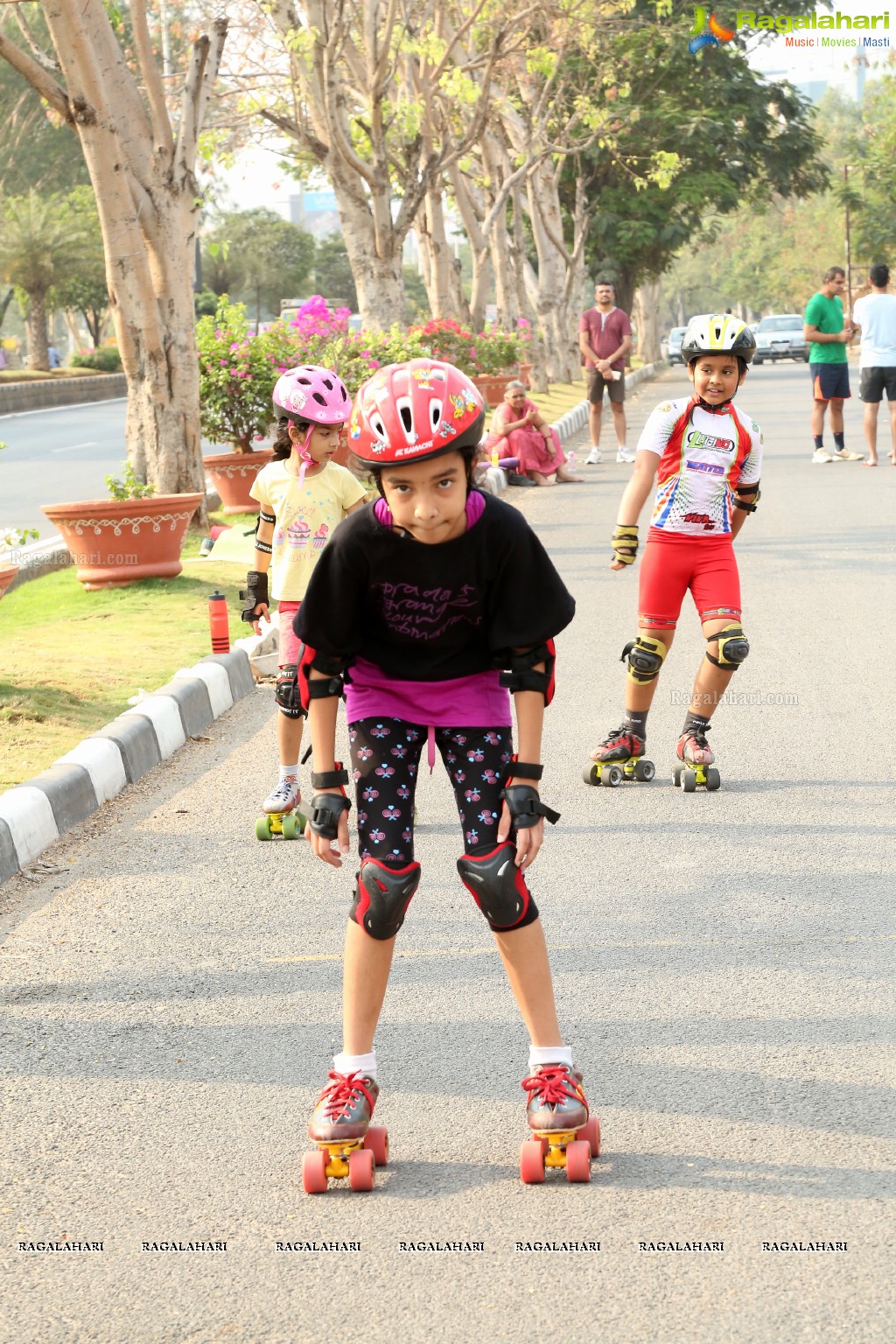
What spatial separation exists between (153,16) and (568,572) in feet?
72.0

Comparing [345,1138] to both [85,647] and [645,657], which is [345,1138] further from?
[85,647]

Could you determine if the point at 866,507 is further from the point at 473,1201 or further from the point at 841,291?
the point at 473,1201

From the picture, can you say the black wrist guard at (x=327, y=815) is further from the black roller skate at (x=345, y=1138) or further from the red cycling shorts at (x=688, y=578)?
the red cycling shorts at (x=688, y=578)

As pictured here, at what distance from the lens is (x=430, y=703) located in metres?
3.61

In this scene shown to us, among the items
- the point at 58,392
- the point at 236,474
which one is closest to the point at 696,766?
the point at 236,474

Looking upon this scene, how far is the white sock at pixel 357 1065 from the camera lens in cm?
356

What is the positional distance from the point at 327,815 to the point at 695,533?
332 cm

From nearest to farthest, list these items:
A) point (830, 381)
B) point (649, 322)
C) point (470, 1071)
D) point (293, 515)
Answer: point (470, 1071) < point (293, 515) < point (830, 381) < point (649, 322)

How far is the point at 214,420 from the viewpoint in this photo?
610 inches

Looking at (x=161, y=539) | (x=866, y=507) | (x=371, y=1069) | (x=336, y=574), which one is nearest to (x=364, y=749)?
(x=336, y=574)

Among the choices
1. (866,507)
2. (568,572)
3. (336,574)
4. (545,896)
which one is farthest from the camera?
(866,507)

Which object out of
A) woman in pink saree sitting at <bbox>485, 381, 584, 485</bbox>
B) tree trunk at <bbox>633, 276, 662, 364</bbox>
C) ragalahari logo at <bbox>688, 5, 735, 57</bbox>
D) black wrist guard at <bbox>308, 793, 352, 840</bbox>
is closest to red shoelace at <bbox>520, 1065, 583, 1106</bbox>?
black wrist guard at <bbox>308, 793, 352, 840</bbox>

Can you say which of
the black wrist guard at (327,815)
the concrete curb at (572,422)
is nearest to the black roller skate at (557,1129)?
the black wrist guard at (327,815)

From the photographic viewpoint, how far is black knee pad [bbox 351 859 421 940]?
352 cm
